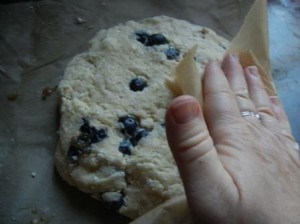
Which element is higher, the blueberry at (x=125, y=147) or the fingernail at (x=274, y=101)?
the fingernail at (x=274, y=101)

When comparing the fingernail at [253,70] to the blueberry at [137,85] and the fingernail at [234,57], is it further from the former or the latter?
the blueberry at [137,85]

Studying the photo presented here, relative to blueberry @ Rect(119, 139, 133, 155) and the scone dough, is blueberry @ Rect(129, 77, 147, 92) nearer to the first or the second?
the scone dough

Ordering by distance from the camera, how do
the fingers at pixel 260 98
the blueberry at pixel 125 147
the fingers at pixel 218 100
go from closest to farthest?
1. the fingers at pixel 218 100
2. the fingers at pixel 260 98
3. the blueberry at pixel 125 147

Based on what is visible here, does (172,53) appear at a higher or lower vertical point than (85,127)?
higher

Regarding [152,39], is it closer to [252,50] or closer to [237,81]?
[252,50]

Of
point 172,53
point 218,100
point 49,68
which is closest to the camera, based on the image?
point 218,100

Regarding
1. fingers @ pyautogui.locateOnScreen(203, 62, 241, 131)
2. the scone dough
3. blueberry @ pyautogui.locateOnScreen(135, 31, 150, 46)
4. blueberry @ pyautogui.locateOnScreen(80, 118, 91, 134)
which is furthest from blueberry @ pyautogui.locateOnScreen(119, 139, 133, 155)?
blueberry @ pyautogui.locateOnScreen(135, 31, 150, 46)

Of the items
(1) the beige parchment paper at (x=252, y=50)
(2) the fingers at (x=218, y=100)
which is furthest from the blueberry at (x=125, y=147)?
(2) the fingers at (x=218, y=100)

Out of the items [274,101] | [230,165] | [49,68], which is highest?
[230,165]

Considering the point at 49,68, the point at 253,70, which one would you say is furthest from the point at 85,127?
the point at 253,70
